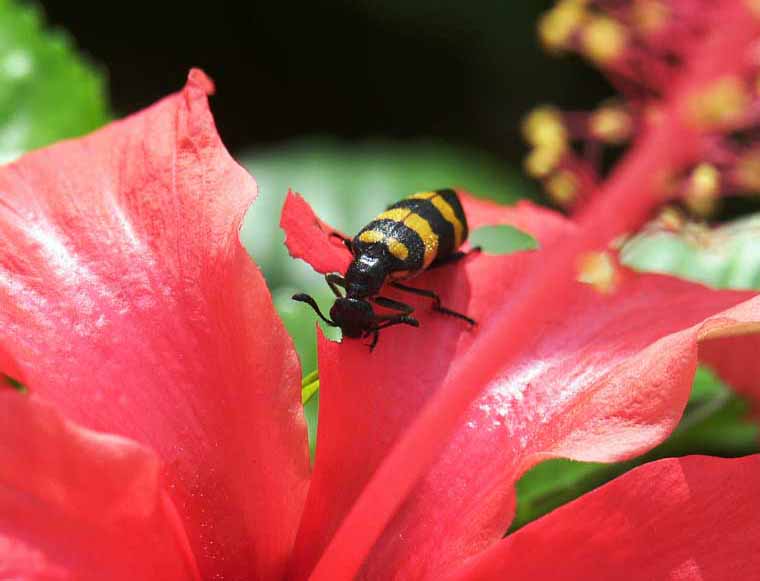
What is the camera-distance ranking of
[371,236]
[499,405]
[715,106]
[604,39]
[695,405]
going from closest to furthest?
[715,106] → [499,405] → [371,236] → [604,39] → [695,405]

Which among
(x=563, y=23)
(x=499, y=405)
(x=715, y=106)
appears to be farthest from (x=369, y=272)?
(x=563, y=23)

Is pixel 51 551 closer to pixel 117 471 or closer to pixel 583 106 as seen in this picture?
pixel 117 471

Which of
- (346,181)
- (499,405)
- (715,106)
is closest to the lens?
(715,106)

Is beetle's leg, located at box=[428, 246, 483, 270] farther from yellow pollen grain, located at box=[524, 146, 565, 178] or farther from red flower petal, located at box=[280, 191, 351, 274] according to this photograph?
yellow pollen grain, located at box=[524, 146, 565, 178]

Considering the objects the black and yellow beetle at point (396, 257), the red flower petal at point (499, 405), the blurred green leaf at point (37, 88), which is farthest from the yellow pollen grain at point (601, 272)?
the blurred green leaf at point (37, 88)

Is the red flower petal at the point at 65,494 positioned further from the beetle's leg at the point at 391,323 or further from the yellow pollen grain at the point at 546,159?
the yellow pollen grain at the point at 546,159

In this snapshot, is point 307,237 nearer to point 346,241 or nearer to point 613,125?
point 346,241

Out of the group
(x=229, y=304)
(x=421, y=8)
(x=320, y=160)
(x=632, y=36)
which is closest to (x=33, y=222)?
(x=229, y=304)
